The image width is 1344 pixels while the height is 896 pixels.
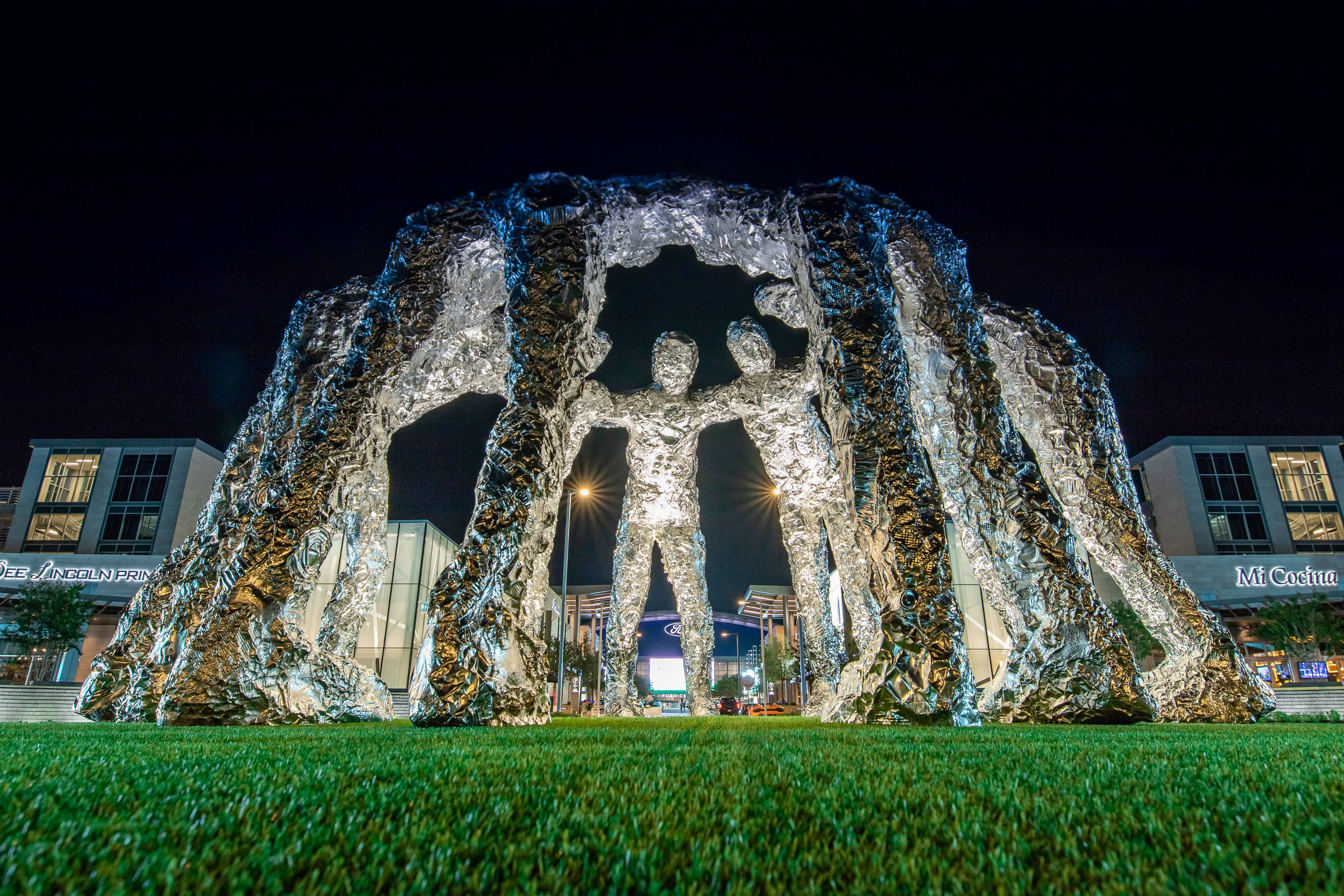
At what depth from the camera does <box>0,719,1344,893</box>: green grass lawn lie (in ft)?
4.44

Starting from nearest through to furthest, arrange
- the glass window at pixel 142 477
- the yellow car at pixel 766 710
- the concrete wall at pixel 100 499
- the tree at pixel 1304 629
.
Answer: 1. the yellow car at pixel 766 710
2. the tree at pixel 1304 629
3. the concrete wall at pixel 100 499
4. the glass window at pixel 142 477

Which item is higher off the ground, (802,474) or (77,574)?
(77,574)

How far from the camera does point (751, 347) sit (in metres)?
11.0

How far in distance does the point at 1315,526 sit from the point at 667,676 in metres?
50.0

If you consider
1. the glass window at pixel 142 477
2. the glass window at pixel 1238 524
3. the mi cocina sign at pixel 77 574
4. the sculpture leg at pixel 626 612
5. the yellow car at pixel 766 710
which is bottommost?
the yellow car at pixel 766 710

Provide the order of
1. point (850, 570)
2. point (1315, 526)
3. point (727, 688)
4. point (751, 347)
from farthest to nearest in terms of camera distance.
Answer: point (727, 688) < point (1315, 526) < point (751, 347) < point (850, 570)

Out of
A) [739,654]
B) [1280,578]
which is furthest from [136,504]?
[1280,578]

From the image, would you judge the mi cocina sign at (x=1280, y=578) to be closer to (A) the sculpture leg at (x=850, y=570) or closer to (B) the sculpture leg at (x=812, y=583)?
(A) the sculpture leg at (x=850, y=570)

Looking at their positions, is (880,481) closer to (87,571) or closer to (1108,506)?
(1108,506)

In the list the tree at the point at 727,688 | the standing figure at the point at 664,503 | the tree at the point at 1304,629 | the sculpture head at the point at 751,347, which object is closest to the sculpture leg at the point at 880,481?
the sculpture head at the point at 751,347

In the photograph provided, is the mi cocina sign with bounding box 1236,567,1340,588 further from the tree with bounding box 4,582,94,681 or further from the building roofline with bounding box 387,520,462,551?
the tree with bounding box 4,582,94,681

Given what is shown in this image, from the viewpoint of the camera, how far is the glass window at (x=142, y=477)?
48250 mm

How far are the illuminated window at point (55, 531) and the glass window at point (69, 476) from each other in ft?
2.63

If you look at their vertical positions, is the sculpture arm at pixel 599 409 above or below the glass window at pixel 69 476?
below
